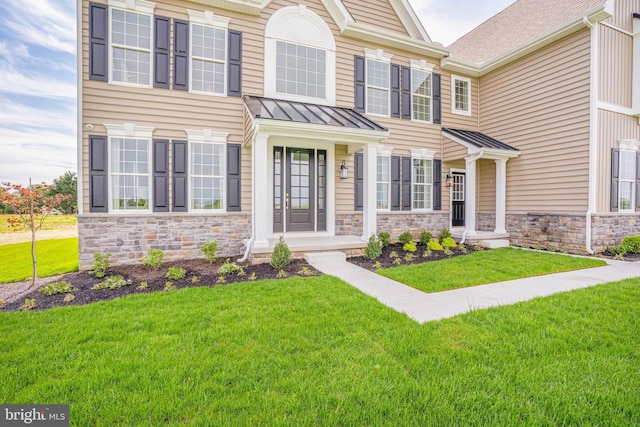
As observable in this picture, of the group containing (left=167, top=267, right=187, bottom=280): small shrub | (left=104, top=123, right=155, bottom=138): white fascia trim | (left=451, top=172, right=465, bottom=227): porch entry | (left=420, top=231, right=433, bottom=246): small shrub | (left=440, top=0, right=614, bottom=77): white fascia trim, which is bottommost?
(left=167, top=267, right=187, bottom=280): small shrub

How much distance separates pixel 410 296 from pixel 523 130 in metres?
7.83

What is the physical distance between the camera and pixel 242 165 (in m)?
7.40

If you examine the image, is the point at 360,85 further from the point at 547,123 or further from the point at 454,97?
the point at 547,123

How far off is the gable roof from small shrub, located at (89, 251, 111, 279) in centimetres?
1195

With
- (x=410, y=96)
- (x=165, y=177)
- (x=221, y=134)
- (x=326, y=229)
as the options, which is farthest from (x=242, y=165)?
(x=410, y=96)

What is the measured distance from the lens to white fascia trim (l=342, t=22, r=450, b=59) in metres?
8.29

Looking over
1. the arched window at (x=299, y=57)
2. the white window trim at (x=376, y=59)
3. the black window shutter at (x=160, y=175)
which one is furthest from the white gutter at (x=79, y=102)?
the white window trim at (x=376, y=59)

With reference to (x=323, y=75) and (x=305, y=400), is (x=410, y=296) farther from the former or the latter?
(x=323, y=75)

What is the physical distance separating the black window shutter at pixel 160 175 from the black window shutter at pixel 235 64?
2015mm

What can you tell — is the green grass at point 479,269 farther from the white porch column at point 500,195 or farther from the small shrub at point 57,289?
the small shrub at point 57,289

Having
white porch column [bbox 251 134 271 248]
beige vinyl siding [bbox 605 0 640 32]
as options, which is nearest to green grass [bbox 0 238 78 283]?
white porch column [bbox 251 134 271 248]

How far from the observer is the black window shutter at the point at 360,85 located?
28.2 ft

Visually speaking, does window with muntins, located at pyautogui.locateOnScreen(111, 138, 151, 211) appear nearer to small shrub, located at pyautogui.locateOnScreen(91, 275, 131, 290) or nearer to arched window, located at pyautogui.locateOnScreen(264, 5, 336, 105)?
small shrub, located at pyautogui.locateOnScreen(91, 275, 131, 290)

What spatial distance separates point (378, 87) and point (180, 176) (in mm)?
6039
